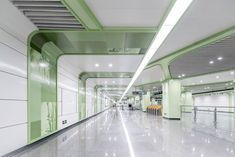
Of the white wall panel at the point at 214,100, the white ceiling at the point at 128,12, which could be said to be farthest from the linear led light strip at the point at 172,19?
the white wall panel at the point at 214,100

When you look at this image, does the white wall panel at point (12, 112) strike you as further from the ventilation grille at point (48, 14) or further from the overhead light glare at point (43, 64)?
the ventilation grille at point (48, 14)

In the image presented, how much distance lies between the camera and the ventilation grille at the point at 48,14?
160 inches

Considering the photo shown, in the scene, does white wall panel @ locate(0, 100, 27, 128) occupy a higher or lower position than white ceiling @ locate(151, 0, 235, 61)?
lower

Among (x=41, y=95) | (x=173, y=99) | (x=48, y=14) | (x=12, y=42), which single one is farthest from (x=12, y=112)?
(x=173, y=99)

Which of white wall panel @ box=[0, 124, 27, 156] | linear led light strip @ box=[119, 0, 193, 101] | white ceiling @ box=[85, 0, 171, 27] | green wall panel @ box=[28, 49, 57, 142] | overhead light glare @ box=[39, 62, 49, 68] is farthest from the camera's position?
overhead light glare @ box=[39, 62, 49, 68]

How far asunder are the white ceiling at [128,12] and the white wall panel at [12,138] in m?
3.35

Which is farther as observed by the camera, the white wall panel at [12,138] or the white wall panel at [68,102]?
the white wall panel at [68,102]

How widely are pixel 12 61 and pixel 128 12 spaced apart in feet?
9.78

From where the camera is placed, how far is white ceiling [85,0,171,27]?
4.21 metres

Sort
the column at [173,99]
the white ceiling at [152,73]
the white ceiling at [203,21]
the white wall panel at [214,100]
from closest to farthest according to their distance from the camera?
the white ceiling at [203,21], the white ceiling at [152,73], the column at [173,99], the white wall panel at [214,100]

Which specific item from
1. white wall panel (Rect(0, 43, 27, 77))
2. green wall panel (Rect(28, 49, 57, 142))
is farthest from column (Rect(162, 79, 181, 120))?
white wall panel (Rect(0, 43, 27, 77))

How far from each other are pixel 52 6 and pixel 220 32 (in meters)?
5.23

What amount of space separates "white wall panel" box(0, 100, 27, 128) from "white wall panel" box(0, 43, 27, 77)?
2.44 ft

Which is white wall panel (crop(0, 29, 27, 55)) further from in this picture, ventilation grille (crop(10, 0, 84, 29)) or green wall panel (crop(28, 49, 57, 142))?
ventilation grille (crop(10, 0, 84, 29))
